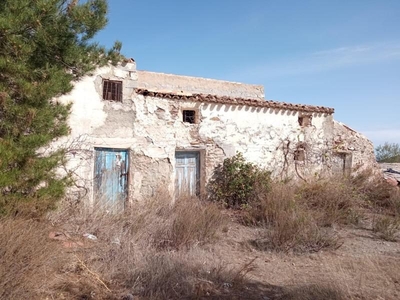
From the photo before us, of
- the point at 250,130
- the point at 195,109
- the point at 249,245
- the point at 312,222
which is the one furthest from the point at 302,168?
the point at 249,245

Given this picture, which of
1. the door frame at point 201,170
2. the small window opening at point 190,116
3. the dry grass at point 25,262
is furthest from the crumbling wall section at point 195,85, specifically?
the dry grass at point 25,262

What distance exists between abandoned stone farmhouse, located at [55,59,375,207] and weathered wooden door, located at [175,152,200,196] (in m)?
0.03

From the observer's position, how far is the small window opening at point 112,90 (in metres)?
8.78

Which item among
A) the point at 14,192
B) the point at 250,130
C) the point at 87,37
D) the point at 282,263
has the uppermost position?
the point at 87,37

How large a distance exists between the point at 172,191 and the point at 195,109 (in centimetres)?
247

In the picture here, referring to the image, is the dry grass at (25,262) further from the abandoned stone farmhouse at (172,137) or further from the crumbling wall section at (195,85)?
the crumbling wall section at (195,85)

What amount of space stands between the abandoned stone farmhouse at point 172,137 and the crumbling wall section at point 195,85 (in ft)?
0.30

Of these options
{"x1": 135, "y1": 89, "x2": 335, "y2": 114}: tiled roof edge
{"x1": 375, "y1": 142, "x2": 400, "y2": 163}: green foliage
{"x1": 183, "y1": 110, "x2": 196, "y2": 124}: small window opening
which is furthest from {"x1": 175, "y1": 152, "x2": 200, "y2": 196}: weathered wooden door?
{"x1": 375, "y1": 142, "x2": 400, "y2": 163}: green foliage

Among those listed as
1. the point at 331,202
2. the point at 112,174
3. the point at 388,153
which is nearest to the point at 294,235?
the point at 331,202

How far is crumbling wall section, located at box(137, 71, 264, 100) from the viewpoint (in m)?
13.2

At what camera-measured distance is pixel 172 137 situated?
31.6ft

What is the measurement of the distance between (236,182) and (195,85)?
Answer: 5.86 m

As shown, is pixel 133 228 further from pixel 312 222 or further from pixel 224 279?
pixel 312 222

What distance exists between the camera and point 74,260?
4.47 m
